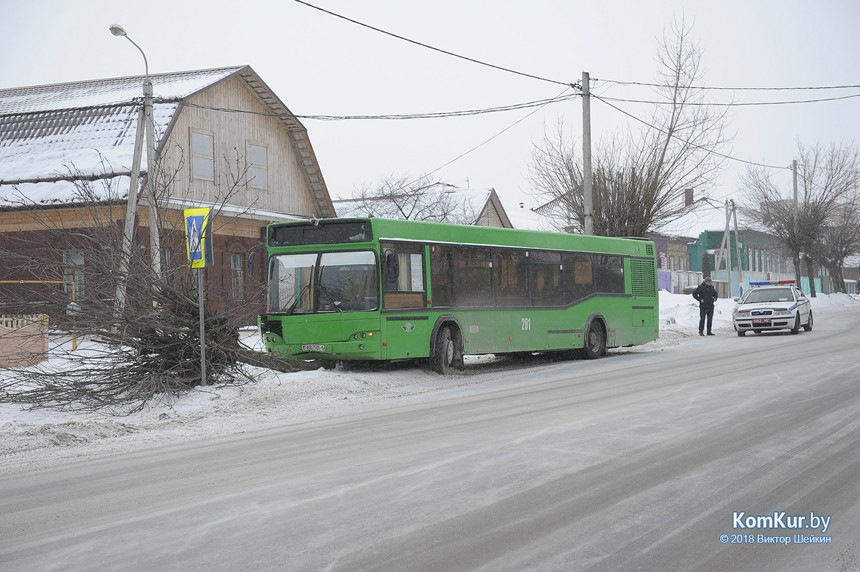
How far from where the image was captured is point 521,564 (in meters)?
5.24

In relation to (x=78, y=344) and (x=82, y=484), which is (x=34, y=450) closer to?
(x=82, y=484)

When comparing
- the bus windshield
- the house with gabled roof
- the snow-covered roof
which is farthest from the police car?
the snow-covered roof

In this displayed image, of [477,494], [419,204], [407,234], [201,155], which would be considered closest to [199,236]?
[407,234]

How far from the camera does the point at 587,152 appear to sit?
93.5ft

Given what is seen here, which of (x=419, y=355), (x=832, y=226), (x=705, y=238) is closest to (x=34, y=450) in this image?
Answer: (x=419, y=355)

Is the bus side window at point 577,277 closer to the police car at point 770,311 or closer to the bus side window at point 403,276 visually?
the bus side window at point 403,276

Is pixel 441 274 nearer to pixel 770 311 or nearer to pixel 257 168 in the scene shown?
pixel 770 311

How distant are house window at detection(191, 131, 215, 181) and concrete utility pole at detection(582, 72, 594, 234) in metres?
11.9

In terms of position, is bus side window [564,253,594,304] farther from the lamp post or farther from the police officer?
the police officer

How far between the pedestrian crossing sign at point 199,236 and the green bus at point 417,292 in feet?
10.1

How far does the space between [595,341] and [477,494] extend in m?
15.9

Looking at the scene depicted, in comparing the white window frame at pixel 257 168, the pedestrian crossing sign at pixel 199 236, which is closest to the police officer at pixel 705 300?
the white window frame at pixel 257 168

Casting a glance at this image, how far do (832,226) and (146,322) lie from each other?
241 ft

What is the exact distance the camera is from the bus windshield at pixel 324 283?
16.6m
